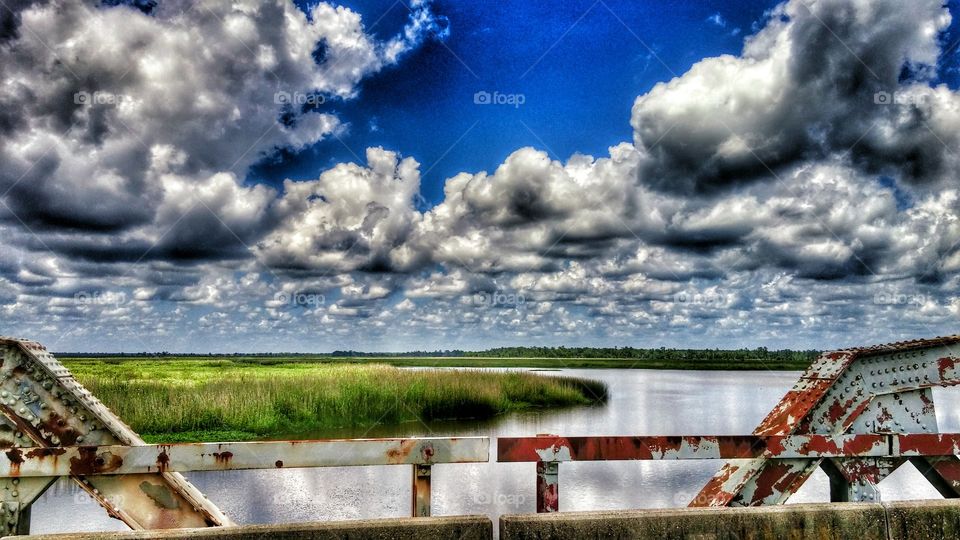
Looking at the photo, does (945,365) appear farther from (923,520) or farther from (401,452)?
(401,452)

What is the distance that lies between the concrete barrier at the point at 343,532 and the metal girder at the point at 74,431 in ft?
1.24

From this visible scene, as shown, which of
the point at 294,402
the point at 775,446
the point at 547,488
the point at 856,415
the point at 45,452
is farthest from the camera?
the point at 294,402

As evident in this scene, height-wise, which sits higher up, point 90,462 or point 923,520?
point 90,462

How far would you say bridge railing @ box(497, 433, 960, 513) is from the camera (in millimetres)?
3176

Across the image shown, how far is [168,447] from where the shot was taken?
304cm

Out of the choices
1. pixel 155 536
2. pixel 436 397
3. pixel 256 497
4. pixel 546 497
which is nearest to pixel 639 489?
→ pixel 256 497

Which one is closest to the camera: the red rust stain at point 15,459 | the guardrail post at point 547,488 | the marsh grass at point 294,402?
the red rust stain at point 15,459

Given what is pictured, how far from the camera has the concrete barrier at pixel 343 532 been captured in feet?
8.97

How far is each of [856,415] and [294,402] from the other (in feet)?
64.0

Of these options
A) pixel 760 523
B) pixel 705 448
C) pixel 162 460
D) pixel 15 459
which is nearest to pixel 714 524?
pixel 760 523

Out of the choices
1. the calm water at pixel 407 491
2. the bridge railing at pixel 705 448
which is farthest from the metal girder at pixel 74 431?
the calm water at pixel 407 491

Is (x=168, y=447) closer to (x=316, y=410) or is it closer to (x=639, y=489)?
(x=639, y=489)

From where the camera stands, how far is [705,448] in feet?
11.1

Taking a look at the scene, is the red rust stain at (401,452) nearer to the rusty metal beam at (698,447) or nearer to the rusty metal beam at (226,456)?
the rusty metal beam at (226,456)
